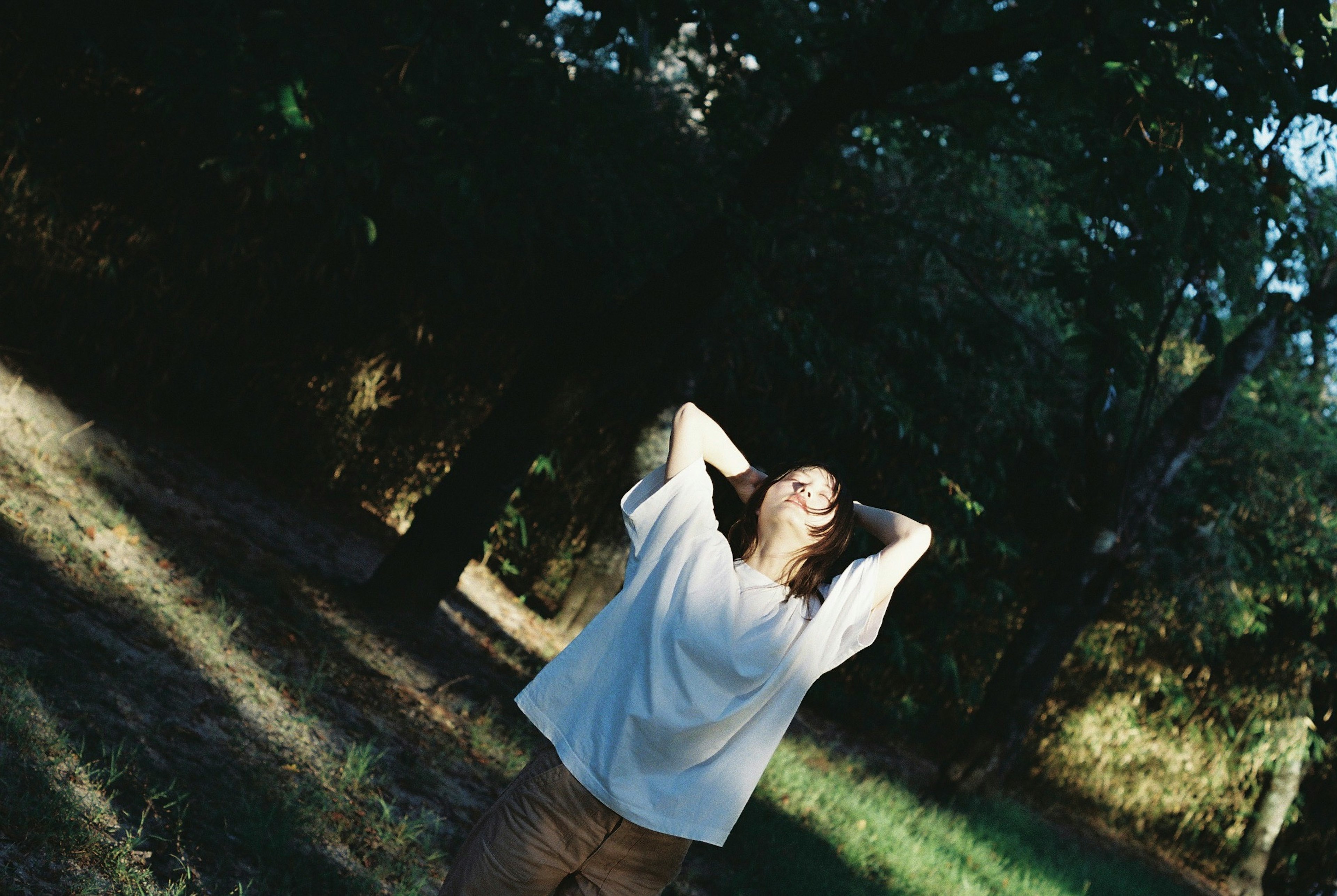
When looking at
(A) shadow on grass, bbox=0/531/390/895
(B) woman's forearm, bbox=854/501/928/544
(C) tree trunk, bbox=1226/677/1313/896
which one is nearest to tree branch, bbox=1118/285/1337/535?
(C) tree trunk, bbox=1226/677/1313/896

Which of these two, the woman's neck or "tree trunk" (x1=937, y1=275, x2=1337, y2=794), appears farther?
"tree trunk" (x1=937, y1=275, x2=1337, y2=794)

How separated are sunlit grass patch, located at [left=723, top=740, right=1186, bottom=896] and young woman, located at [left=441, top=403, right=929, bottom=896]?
260 cm

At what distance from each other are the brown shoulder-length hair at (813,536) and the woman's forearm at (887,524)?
0.11 meters

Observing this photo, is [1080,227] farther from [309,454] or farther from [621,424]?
[309,454]

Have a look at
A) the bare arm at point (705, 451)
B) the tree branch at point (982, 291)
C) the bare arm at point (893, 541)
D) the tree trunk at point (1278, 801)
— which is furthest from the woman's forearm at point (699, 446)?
the tree trunk at point (1278, 801)

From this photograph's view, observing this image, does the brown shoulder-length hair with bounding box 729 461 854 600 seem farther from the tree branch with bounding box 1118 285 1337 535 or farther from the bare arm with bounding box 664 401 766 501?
the tree branch with bounding box 1118 285 1337 535

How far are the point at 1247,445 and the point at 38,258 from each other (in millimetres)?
8955

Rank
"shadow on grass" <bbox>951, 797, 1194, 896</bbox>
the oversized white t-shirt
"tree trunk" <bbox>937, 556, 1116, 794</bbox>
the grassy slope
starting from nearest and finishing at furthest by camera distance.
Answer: the oversized white t-shirt, the grassy slope, "shadow on grass" <bbox>951, 797, 1194, 896</bbox>, "tree trunk" <bbox>937, 556, 1116, 794</bbox>

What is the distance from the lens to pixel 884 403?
5074 millimetres

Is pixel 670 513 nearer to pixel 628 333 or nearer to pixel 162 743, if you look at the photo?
pixel 162 743

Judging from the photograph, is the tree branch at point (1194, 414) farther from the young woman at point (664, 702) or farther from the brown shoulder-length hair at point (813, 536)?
the young woman at point (664, 702)

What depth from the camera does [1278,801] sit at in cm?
882

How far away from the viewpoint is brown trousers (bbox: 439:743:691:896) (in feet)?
6.64

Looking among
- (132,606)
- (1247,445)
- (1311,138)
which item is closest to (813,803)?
(132,606)
